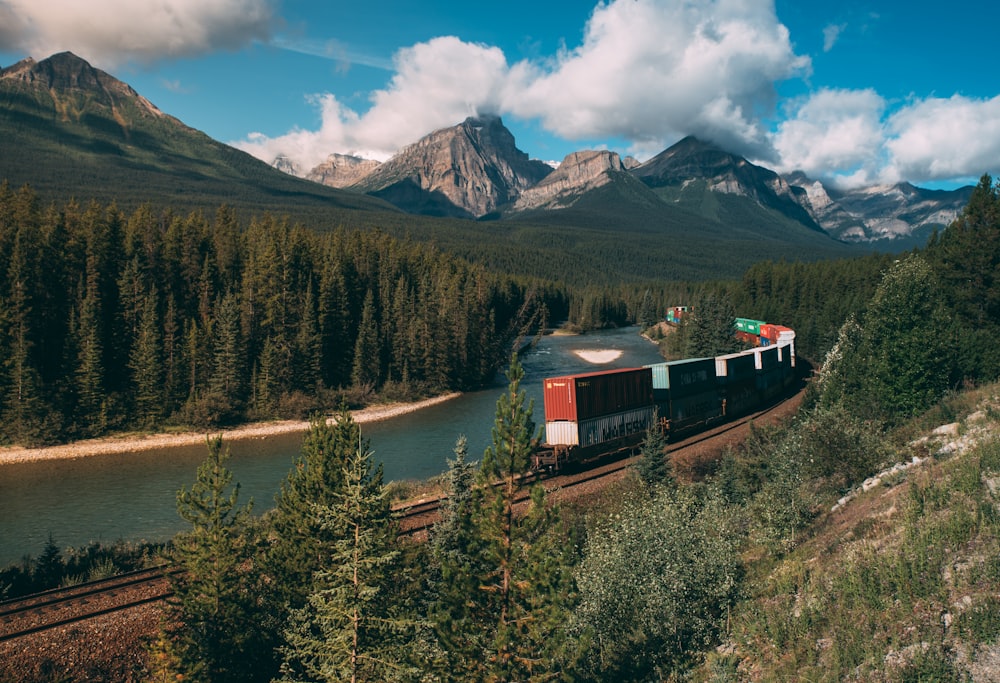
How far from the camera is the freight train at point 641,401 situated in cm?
3544

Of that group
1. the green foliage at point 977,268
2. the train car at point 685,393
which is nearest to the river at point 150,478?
the train car at point 685,393

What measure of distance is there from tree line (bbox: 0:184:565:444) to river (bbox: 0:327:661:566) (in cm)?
808

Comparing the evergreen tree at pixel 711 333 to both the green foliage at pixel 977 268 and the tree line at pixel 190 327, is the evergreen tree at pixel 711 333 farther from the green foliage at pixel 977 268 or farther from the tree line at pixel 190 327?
the tree line at pixel 190 327

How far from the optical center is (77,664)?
1844 cm

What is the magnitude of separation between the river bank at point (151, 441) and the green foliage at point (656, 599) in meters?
38.3

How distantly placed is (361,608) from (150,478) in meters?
36.8

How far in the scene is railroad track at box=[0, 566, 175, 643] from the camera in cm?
1947

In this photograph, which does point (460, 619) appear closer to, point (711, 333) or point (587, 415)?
point (587, 415)

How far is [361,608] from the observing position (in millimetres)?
15352

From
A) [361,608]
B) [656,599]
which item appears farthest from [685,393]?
[361,608]

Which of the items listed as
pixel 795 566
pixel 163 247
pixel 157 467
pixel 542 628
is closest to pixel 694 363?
pixel 795 566

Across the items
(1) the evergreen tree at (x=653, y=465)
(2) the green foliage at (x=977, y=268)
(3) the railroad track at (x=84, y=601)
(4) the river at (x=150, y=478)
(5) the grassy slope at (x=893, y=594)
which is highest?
(2) the green foliage at (x=977, y=268)

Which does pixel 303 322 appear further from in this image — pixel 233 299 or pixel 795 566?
pixel 795 566

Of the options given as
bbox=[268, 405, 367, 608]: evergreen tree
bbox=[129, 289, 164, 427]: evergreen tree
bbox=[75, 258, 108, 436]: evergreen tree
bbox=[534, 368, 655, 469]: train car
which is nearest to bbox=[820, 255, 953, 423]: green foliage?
bbox=[534, 368, 655, 469]: train car
